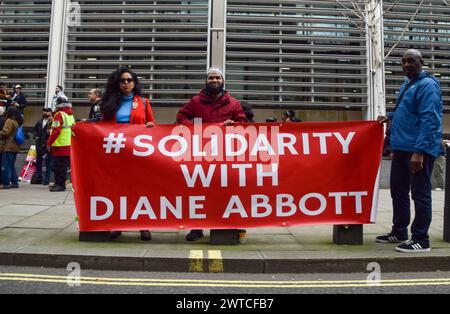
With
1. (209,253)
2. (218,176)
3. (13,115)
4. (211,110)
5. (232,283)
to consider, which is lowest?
(232,283)

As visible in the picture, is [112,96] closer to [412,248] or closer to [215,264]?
[215,264]

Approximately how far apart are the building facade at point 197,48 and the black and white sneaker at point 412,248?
35.4 feet

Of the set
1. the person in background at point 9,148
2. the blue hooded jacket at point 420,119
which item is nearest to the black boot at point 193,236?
the blue hooded jacket at point 420,119

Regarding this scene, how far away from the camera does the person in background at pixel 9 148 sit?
9555mm

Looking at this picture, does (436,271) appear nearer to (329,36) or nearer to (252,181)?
(252,181)

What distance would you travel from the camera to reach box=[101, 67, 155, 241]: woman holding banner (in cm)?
506

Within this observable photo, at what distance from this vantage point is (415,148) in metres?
4.48

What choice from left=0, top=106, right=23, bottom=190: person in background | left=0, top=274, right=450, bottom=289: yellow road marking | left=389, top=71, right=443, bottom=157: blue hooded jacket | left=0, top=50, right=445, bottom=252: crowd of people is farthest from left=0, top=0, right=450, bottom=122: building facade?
left=0, top=274, right=450, bottom=289: yellow road marking

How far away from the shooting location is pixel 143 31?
49.8ft

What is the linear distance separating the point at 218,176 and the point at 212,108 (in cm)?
80

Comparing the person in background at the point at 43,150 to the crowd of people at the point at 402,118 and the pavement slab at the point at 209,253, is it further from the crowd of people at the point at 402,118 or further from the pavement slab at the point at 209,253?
the crowd of people at the point at 402,118

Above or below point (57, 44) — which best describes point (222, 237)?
below

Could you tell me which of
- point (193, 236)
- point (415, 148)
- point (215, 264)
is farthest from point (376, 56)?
point (215, 264)
